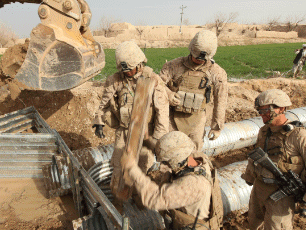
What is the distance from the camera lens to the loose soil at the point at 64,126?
3504mm

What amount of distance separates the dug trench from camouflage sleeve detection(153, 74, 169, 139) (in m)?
1.80

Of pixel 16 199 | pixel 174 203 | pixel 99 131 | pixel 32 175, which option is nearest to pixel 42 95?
pixel 32 175

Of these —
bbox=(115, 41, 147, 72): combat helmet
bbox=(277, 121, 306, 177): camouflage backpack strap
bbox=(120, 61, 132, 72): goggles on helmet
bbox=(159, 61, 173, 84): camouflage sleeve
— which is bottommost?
bbox=(277, 121, 306, 177): camouflage backpack strap

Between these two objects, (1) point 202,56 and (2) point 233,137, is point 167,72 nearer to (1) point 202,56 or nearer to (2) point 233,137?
(1) point 202,56

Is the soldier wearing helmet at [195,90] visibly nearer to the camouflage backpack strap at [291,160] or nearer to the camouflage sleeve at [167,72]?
the camouflage sleeve at [167,72]

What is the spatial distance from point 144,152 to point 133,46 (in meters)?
1.43

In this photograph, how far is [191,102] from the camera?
12.6 ft

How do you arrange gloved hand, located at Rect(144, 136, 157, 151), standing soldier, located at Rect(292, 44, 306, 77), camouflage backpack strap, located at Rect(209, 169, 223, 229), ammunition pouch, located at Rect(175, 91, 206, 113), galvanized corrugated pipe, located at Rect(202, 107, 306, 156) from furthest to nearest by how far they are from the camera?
standing soldier, located at Rect(292, 44, 306, 77) → galvanized corrugated pipe, located at Rect(202, 107, 306, 156) → ammunition pouch, located at Rect(175, 91, 206, 113) → gloved hand, located at Rect(144, 136, 157, 151) → camouflage backpack strap, located at Rect(209, 169, 223, 229)

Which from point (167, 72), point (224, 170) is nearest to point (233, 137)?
point (224, 170)

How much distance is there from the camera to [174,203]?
190 cm

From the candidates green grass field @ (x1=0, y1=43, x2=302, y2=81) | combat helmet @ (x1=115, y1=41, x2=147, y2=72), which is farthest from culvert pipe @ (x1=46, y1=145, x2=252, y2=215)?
green grass field @ (x1=0, y1=43, x2=302, y2=81)

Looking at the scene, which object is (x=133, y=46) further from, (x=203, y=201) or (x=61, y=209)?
(x=61, y=209)

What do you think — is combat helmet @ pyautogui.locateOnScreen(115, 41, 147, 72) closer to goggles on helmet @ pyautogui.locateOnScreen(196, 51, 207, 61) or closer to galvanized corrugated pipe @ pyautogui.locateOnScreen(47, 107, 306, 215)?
goggles on helmet @ pyautogui.locateOnScreen(196, 51, 207, 61)

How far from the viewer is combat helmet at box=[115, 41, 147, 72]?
289 centimetres
